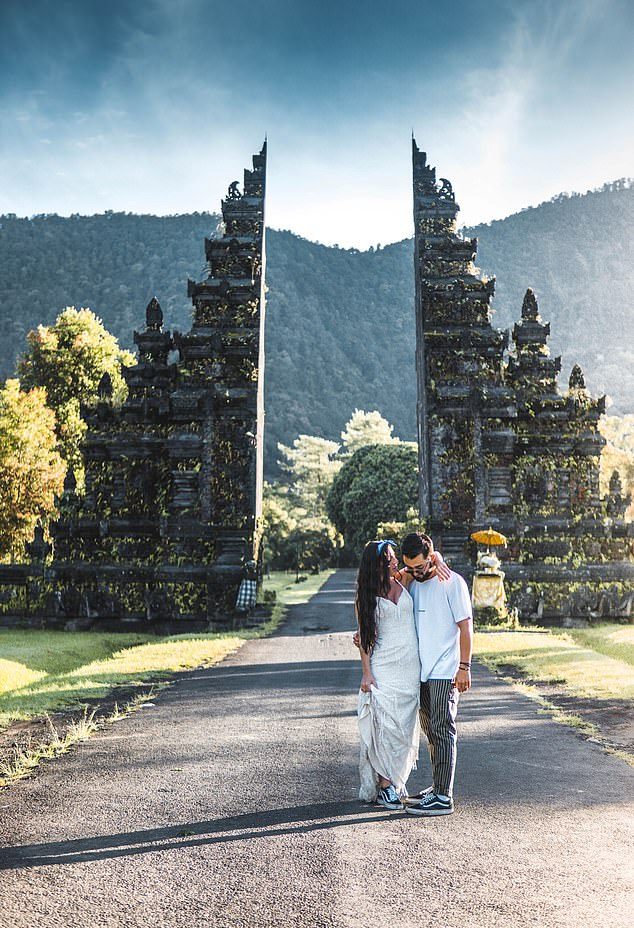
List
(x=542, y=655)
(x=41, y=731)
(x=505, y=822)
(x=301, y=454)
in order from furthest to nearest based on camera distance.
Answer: (x=301, y=454), (x=542, y=655), (x=41, y=731), (x=505, y=822)

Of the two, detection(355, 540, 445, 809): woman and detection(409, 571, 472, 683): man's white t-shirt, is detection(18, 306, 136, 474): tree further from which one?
detection(409, 571, 472, 683): man's white t-shirt

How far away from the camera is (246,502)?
80.5ft

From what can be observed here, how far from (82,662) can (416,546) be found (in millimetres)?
11789

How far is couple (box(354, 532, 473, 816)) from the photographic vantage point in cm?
626

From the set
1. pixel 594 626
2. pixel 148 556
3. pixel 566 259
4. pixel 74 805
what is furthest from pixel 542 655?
pixel 566 259

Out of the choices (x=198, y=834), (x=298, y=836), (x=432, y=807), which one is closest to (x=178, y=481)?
(x=432, y=807)

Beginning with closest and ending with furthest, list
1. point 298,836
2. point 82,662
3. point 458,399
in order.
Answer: point 298,836 < point 82,662 < point 458,399

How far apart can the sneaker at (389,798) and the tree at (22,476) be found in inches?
1027

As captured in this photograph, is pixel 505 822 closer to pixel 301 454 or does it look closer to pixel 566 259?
pixel 301 454

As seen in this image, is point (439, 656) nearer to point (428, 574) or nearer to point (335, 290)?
point (428, 574)

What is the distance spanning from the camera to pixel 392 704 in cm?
635

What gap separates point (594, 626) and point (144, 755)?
58.8 ft

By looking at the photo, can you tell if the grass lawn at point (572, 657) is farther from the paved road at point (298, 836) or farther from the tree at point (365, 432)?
the tree at point (365, 432)

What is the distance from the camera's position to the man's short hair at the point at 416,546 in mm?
6422
